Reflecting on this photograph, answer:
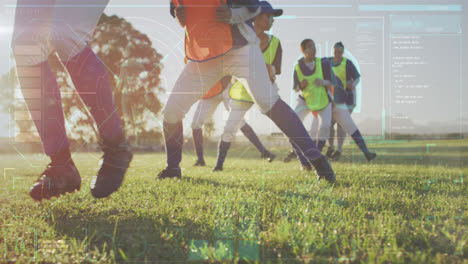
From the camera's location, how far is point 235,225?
52.9 inches

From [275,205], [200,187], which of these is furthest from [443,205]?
[200,187]

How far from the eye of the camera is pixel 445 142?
2.01 metres

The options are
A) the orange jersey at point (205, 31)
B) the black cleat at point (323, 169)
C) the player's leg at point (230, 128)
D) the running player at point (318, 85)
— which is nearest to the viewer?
the orange jersey at point (205, 31)

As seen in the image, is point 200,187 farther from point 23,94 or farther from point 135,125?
point 23,94

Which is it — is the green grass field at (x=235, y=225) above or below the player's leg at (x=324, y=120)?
below

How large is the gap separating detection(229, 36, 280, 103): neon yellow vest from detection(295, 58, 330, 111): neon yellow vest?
1109 mm

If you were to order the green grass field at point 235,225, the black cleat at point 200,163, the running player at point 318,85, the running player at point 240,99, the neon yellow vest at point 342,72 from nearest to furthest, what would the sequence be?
the green grass field at point 235,225, the running player at point 240,99, the black cleat at point 200,163, the running player at point 318,85, the neon yellow vest at point 342,72

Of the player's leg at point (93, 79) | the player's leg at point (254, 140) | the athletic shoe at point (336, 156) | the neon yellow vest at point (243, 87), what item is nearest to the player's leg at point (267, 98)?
the player's leg at point (93, 79)

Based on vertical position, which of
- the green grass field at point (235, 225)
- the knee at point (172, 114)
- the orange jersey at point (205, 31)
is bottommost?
the green grass field at point (235, 225)

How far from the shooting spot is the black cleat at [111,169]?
1690 mm

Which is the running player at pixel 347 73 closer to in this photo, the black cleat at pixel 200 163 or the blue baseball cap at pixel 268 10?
the black cleat at pixel 200 163

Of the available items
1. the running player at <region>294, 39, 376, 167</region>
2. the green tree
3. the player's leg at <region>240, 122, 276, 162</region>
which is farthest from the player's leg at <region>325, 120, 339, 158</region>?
the green tree

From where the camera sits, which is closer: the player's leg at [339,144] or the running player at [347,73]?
the running player at [347,73]

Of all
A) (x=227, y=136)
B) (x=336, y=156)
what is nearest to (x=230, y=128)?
(x=227, y=136)
